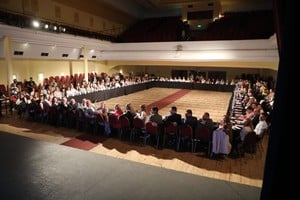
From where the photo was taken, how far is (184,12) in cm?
1956

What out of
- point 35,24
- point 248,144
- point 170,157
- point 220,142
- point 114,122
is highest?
point 35,24

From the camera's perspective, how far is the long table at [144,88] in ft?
42.0

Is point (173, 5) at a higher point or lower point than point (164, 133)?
higher

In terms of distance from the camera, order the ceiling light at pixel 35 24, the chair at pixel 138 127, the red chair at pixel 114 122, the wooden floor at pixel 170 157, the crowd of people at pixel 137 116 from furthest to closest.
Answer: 1. the ceiling light at pixel 35 24
2. the red chair at pixel 114 122
3. the chair at pixel 138 127
4. the crowd of people at pixel 137 116
5. the wooden floor at pixel 170 157

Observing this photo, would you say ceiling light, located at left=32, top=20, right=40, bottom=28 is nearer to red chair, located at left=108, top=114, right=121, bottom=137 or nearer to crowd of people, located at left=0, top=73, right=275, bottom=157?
crowd of people, located at left=0, top=73, right=275, bottom=157

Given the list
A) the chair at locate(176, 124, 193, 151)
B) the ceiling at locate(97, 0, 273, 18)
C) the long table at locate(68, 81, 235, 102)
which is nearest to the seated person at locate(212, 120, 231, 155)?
the chair at locate(176, 124, 193, 151)

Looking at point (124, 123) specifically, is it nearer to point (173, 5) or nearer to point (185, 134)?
point (185, 134)

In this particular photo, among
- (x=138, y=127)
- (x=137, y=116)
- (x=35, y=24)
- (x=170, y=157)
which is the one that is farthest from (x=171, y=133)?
(x=35, y=24)

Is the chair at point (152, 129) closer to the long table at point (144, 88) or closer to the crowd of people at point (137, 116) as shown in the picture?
the crowd of people at point (137, 116)

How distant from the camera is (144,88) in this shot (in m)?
18.7

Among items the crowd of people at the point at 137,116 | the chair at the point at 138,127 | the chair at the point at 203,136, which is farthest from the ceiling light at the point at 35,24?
the chair at the point at 203,136

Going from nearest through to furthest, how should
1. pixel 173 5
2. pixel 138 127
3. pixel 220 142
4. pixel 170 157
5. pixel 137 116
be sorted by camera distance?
1. pixel 220 142
2. pixel 170 157
3. pixel 138 127
4. pixel 137 116
5. pixel 173 5

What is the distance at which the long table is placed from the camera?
42.0ft

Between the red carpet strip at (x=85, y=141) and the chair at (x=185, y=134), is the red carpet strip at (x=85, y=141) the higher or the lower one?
the lower one
